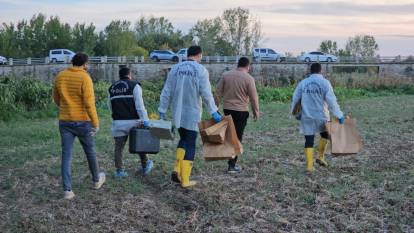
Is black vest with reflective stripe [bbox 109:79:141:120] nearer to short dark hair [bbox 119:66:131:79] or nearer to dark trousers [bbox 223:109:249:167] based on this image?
short dark hair [bbox 119:66:131:79]

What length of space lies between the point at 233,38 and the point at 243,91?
63856 mm

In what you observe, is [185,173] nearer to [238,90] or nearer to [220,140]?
[220,140]

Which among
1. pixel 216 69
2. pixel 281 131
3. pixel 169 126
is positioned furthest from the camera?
pixel 216 69

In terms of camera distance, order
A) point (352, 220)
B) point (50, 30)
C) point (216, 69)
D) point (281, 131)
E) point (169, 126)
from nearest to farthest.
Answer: point (352, 220) < point (169, 126) < point (281, 131) < point (216, 69) < point (50, 30)

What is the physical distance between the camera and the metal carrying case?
7.47m

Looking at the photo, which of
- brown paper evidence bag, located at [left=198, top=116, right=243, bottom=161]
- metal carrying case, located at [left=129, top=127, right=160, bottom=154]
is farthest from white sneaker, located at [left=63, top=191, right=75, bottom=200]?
brown paper evidence bag, located at [left=198, top=116, right=243, bottom=161]

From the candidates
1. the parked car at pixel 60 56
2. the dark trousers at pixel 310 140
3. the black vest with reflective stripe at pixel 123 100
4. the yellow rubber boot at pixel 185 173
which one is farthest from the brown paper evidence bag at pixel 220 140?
the parked car at pixel 60 56

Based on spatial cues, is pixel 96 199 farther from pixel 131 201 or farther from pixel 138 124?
pixel 138 124

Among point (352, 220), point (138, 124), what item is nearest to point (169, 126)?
point (138, 124)

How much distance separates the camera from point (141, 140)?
7496mm

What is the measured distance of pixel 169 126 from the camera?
727cm

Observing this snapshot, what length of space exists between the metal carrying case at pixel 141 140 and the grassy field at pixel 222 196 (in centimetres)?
43

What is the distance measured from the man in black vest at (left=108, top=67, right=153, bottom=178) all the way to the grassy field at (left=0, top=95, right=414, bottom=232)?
0.65m

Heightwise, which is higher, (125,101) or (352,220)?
(125,101)
